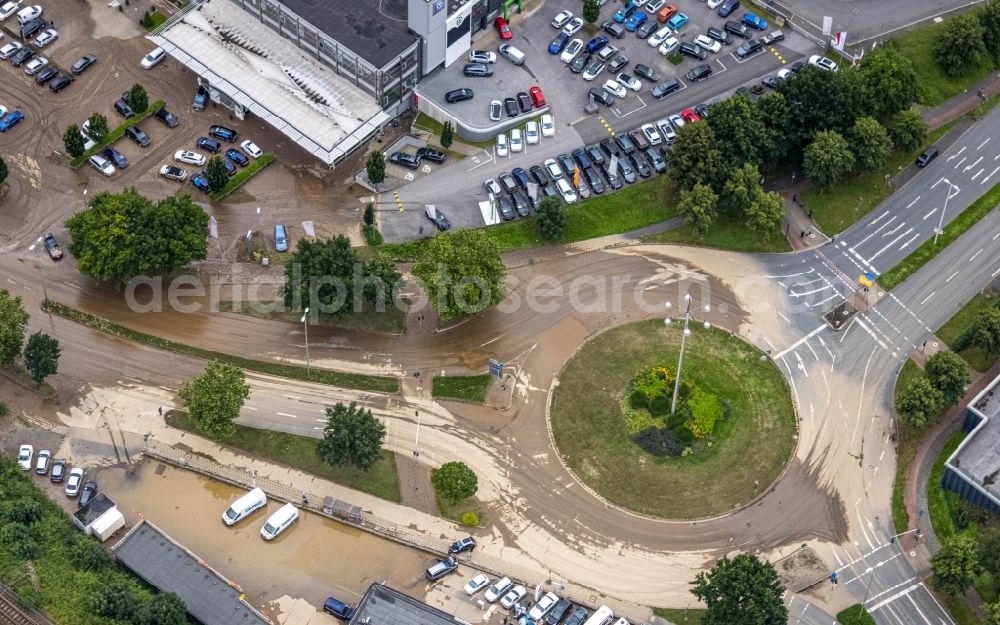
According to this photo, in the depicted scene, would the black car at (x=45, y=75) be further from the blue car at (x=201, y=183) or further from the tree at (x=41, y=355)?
the tree at (x=41, y=355)

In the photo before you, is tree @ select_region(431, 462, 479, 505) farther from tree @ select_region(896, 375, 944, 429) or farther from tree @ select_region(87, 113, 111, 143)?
tree @ select_region(87, 113, 111, 143)

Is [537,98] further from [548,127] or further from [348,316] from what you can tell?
[348,316]

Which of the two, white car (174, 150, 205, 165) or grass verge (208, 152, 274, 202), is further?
white car (174, 150, 205, 165)

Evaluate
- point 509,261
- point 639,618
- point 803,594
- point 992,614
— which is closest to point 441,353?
point 509,261

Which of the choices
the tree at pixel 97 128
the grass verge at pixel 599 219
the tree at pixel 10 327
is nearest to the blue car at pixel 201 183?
the tree at pixel 97 128

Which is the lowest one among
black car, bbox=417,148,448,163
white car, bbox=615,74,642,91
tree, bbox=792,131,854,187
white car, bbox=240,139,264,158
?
tree, bbox=792,131,854,187

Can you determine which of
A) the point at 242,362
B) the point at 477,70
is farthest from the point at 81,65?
the point at 477,70

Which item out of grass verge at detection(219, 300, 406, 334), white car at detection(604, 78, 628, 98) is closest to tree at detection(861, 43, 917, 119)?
white car at detection(604, 78, 628, 98)

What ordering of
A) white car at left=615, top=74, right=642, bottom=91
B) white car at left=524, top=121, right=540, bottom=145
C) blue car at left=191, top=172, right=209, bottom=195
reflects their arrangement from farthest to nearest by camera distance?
white car at left=615, top=74, right=642, bottom=91
white car at left=524, top=121, right=540, bottom=145
blue car at left=191, top=172, right=209, bottom=195
